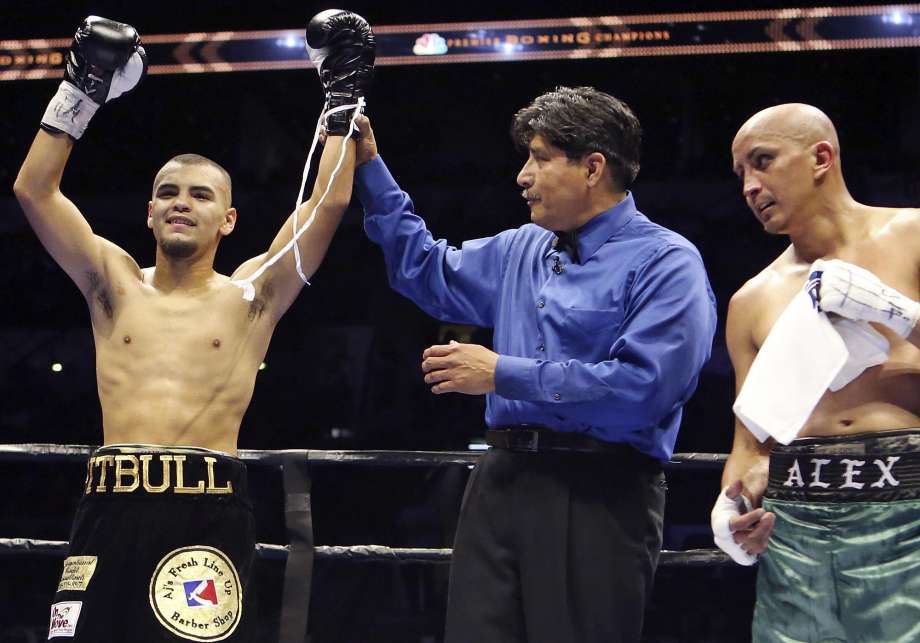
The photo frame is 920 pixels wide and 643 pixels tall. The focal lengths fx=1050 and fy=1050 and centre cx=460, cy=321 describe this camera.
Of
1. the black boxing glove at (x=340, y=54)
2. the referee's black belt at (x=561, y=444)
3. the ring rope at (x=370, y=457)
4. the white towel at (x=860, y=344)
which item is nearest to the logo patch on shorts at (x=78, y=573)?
the ring rope at (x=370, y=457)

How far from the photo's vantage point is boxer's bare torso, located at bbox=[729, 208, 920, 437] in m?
1.54

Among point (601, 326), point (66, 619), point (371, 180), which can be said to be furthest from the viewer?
point (371, 180)

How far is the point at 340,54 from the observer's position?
2.05 metres

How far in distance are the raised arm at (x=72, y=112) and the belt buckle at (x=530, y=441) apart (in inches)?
38.8

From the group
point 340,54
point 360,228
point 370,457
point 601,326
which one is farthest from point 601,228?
point 360,228

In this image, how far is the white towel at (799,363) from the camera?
1438mm

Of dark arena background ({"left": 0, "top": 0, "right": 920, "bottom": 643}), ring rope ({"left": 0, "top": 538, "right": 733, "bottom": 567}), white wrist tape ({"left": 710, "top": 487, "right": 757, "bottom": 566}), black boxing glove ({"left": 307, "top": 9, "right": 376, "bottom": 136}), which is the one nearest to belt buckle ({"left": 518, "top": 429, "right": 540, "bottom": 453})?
white wrist tape ({"left": 710, "top": 487, "right": 757, "bottom": 566})

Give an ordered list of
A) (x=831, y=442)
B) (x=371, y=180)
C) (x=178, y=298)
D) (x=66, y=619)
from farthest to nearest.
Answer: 1. (x=178, y=298)
2. (x=371, y=180)
3. (x=66, y=619)
4. (x=831, y=442)

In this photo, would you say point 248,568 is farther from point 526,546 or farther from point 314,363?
point 314,363

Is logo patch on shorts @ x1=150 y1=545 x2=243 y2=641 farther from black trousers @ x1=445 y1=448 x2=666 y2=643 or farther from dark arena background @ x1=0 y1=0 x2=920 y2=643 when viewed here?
dark arena background @ x1=0 y1=0 x2=920 y2=643

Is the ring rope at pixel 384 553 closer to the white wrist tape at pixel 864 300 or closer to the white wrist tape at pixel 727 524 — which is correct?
the white wrist tape at pixel 727 524

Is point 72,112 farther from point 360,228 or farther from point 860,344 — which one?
point 360,228

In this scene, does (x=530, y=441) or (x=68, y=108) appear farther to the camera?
(x=68, y=108)

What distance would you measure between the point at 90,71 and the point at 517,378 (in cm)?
109
